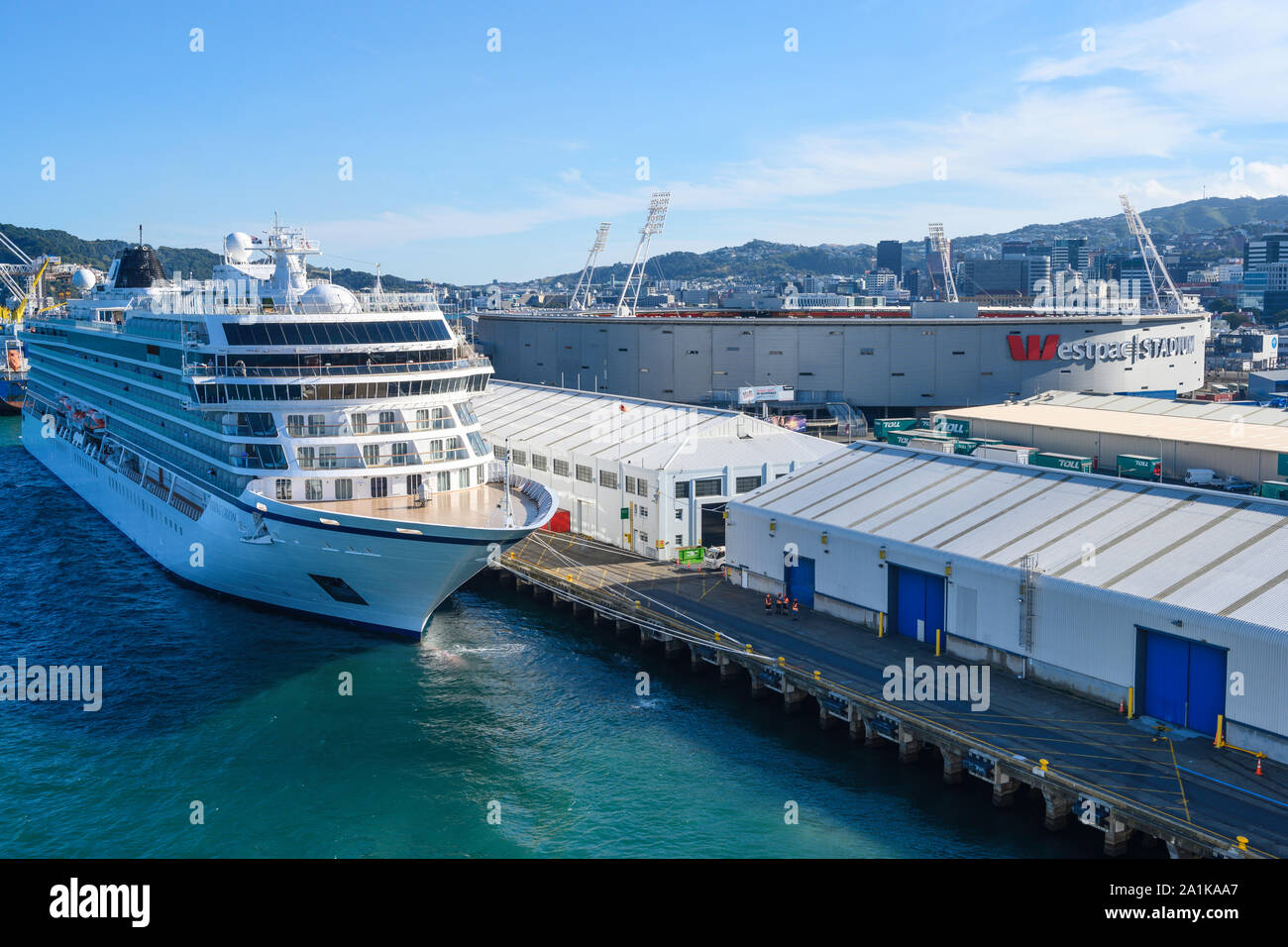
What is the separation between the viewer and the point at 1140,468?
49.2 metres

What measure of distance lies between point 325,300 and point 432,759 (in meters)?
20.8

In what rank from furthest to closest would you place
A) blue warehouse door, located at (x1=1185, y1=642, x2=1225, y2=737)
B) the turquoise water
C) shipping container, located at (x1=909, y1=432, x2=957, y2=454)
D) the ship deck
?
shipping container, located at (x1=909, y1=432, x2=957, y2=454), the ship deck, blue warehouse door, located at (x1=1185, y1=642, x2=1225, y2=737), the turquoise water

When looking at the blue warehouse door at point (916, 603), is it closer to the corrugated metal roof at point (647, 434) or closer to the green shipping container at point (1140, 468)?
the corrugated metal roof at point (647, 434)

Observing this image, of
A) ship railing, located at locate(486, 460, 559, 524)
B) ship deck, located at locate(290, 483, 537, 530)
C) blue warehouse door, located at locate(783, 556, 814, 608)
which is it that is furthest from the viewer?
ship railing, located at locate(486, 460, 559, 524)

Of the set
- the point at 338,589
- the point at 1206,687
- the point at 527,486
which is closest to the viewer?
the point at 1206,687

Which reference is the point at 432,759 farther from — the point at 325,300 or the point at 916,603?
the point at 325,300

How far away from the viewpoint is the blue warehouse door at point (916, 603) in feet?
111

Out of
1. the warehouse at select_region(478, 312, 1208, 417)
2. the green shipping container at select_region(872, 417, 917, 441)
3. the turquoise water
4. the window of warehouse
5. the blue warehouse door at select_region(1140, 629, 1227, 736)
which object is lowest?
the turquoise water

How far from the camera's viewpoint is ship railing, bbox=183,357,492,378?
129ft

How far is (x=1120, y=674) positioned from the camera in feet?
92.5

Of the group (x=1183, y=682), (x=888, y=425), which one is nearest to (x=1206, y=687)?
(x=1183, y=682)

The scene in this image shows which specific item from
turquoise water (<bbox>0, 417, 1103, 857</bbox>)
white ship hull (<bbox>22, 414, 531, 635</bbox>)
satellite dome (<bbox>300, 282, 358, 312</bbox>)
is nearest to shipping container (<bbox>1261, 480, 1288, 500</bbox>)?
A: turquoise water (<bbox>0, 417, 1103, 857</bbox>)

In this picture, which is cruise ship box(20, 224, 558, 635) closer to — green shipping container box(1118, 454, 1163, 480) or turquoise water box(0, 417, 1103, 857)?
turquoise water box(0, 417, 1103, 857)

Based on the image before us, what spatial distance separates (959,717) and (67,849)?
22.5 metres
